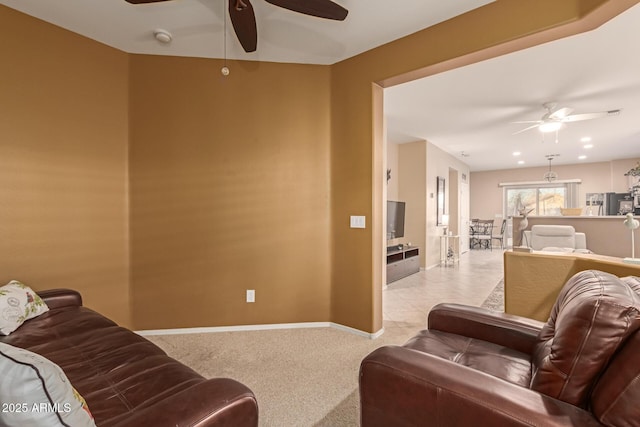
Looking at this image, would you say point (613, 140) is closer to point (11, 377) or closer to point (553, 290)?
point (553, 290)

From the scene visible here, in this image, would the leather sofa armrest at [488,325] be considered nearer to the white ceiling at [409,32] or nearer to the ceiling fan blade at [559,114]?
the white ceiling at [409,32]

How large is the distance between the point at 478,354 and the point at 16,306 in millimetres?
2712

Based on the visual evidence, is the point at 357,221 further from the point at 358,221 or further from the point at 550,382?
the point at 550,382

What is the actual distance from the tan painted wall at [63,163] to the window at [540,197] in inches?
416

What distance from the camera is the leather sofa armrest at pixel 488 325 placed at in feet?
5.14

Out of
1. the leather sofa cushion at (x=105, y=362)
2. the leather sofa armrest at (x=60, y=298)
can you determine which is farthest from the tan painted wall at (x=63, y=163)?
the leather sofa cushion at (x=105, y=362)

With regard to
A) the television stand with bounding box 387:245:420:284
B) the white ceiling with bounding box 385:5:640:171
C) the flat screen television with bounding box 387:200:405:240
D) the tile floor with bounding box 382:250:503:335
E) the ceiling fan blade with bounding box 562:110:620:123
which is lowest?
the tile floor with bounding box 382:250:503:335

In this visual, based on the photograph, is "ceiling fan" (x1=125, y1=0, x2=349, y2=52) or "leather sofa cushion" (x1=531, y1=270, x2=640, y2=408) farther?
"ceiling fan" (x1=125, y1=0, x2=349, y2=52)

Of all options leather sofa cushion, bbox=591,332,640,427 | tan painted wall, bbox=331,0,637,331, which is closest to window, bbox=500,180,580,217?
tan painted wall, bbox=331,0,637,331

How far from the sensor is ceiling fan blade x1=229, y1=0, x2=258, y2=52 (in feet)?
5.66

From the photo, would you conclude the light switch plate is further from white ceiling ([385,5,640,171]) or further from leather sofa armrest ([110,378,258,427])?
leather sofa armrest ([110,378,258,427])

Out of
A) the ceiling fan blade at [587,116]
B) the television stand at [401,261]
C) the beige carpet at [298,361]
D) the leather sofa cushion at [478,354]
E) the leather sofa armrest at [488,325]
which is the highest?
the ceiling fan blade at [587,116]

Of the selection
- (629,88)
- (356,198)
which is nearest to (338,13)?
(356,198)

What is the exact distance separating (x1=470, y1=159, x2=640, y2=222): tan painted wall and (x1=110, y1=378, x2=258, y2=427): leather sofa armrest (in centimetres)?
1134
